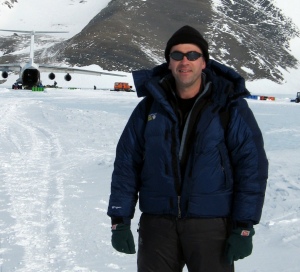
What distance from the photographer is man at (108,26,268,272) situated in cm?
282

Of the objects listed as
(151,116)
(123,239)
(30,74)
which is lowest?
(123,239)

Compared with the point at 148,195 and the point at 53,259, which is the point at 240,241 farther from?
the point at 53,259

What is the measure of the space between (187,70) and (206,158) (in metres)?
A: 0.57

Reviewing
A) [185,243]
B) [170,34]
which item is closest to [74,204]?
[185,243]

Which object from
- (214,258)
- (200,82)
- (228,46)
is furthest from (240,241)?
(228,46)

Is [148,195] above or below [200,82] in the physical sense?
below

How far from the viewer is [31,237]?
5570mm

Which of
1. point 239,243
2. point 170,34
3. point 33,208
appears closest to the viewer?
point 239,243

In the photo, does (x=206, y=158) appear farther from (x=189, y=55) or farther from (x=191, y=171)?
(x=189, y=55)

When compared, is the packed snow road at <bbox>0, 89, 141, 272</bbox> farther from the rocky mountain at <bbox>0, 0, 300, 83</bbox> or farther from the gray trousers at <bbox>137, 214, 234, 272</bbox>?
the rocky mountain at <bbox>0, 0, 300, 83</bbox>

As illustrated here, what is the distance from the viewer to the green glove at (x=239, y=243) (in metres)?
2.78

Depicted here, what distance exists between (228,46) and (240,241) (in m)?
141

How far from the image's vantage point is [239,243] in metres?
2.77

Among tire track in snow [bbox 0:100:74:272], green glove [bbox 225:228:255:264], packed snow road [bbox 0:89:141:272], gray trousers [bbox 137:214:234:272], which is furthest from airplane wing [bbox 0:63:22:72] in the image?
green glove [bbox 225:228:255:264]
